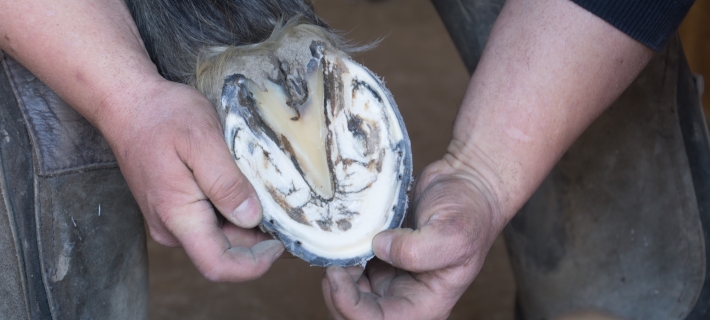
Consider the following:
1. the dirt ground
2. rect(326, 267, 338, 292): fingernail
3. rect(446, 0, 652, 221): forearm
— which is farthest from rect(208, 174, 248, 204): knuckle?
the dirt ground

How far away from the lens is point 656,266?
0.98m

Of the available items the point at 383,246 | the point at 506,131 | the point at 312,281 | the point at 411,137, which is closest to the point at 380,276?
the point at 383,246

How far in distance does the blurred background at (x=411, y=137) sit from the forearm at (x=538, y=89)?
0.34 m

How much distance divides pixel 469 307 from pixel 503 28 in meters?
0.93

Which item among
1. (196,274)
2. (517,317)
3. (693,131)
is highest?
(693,131)

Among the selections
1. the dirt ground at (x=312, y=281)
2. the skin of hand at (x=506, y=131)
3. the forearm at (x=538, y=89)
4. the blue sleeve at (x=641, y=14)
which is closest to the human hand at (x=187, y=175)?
the skin of hand at (x=506, y=131)

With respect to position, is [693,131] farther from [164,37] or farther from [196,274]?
[196,274]

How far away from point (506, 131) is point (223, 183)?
0.31 m

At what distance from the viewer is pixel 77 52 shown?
2.05 ft

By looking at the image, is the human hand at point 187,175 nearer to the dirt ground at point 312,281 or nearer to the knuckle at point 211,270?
the knuckle at point 211,270

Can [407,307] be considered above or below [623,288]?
above

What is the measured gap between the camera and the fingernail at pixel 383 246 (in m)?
0.64

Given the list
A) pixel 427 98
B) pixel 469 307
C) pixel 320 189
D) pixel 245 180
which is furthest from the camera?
pixel 427 98

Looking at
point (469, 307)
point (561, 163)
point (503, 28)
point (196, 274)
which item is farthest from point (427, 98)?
point (503, 28)
